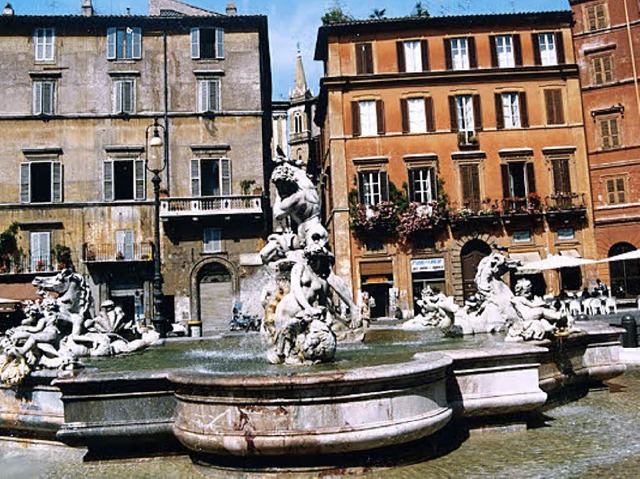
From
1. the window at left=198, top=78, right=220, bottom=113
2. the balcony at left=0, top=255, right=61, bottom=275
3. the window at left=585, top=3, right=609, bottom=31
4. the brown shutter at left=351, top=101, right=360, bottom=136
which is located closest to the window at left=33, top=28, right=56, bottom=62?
the window at left=198, top=78, right=220, bottom=113

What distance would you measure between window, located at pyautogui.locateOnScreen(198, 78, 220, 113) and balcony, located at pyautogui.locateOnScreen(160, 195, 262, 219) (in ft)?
17.2

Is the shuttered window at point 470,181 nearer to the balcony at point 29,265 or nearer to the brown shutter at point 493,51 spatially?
the brown shutter at point 493,51

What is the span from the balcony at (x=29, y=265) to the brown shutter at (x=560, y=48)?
28.4 metres

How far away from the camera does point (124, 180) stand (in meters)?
32.7

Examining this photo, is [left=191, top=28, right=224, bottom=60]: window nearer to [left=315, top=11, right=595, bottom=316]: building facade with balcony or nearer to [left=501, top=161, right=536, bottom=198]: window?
[left=315, top=11, right=595, bottom=316]: building facade with balcony

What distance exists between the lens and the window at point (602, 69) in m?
33.3

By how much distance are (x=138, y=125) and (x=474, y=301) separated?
2672 centimetres

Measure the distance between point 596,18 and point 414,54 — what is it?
418 inches

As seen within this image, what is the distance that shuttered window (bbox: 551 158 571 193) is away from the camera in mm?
31891

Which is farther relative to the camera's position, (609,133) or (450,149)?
(609,133)

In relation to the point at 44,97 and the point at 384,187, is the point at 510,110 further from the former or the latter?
the point at 44,97

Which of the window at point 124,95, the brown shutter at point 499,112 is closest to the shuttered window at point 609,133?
the brown shutter at point 499,112

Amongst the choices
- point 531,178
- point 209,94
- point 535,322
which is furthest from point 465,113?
point 535,322

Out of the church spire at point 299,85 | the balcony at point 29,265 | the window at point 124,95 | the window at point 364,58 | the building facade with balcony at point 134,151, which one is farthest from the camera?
the church spire at point 299,85
